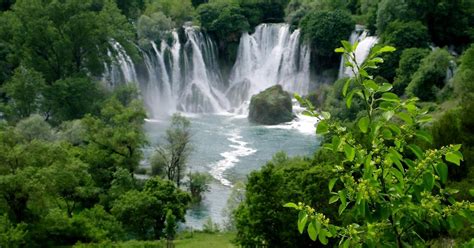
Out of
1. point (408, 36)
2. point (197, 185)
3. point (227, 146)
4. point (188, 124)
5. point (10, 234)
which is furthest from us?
point (408, 36)

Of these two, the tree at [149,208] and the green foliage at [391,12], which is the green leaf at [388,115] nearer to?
the tree at [149,208]

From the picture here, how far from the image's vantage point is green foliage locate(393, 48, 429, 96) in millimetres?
40406

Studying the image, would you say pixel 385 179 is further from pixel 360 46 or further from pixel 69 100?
pixel 360 46

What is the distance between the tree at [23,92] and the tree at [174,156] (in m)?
10.3

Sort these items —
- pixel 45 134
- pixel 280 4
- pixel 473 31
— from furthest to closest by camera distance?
1. pixel 280 4
2. pixel 473 31
3. pixel 45 134

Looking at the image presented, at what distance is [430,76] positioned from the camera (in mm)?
37750

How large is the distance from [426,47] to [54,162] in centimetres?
3295

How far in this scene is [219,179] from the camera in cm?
3134

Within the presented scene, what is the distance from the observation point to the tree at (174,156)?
28.5 m

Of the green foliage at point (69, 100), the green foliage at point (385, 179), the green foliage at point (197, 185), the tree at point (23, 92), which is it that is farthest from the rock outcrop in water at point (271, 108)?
the green foliage at point (385, 179)

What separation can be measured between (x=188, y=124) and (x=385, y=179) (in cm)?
2693

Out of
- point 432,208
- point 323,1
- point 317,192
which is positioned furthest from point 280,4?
point 432,208

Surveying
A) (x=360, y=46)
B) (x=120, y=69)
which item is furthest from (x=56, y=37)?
(x=360, y=46)

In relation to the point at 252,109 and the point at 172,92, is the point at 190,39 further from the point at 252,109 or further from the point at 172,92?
the point at 252,109
